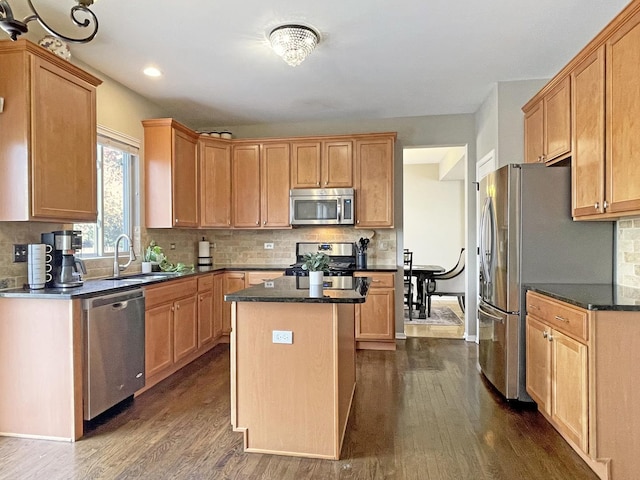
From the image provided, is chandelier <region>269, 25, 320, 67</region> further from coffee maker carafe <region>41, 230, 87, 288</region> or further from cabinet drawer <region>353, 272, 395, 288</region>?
cabinet drawer <region>353, 272, 395, 288</region>

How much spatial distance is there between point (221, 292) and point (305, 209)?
1.37 metres

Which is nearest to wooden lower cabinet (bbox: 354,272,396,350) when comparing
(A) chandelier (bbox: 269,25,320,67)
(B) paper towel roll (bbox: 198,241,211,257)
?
(B) paper towel roll (bbox: 198,241,211,257)

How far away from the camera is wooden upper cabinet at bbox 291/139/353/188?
4711 millimetres

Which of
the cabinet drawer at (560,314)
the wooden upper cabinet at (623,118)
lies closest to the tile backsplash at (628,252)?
the wooden upper cabinet at (623,118)

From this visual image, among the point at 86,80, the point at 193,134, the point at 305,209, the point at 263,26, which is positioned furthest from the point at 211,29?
the point at 305,209

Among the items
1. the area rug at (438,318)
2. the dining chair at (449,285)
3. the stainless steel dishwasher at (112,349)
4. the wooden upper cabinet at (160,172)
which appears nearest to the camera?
the stainless steel dishwasher at (112,349)

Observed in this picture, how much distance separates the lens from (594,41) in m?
2.44

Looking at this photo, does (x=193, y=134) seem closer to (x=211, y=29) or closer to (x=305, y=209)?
(x=305, y=209)

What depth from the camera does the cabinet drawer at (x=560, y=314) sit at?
2.13 metres

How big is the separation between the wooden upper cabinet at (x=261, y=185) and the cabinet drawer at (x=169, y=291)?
1213 mm

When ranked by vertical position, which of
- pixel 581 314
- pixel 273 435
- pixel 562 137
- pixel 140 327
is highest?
pixel 562 137

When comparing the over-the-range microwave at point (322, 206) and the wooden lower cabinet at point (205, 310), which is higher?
the over-the-range microwave at point (322, 206)

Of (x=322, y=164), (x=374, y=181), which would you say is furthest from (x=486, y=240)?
(x=322, y=164)

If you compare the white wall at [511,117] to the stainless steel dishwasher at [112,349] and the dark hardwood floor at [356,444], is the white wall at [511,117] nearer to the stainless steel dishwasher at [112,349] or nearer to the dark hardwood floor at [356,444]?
the dark hardwood floor at [356,444]
